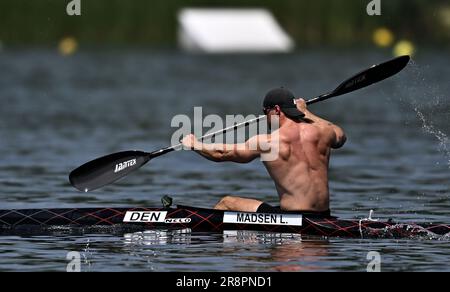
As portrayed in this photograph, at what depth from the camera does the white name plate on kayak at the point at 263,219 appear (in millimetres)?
19484

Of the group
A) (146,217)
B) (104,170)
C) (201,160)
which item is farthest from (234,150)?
(201,160)

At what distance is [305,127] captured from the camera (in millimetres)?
19266

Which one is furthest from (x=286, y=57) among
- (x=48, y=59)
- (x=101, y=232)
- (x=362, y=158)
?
(x=101, y=232)

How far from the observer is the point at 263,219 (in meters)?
19.7

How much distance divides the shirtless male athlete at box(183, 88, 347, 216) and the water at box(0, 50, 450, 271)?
67 cm

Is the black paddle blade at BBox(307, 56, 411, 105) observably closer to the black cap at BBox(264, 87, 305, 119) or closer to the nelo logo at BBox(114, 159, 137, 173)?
the black cap at BBox(264, 87, 305, 119)

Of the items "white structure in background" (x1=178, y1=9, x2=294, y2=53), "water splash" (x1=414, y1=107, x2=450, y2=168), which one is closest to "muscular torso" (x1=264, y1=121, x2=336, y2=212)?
"water splash" (x1=414, y1=107, x2=450, y2=168)

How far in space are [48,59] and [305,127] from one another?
6775 cm

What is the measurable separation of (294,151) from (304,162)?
0.22 meters

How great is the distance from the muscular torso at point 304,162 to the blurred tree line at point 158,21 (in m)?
78.4

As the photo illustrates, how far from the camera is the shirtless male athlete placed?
19.1 meters

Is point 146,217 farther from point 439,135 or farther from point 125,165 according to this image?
point 439,135

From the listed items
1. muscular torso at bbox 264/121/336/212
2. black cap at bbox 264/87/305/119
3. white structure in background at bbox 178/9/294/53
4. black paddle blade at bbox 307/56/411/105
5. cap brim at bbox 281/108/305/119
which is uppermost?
white structure in background at bbox 178/9/294/53
